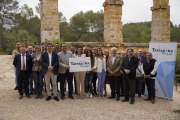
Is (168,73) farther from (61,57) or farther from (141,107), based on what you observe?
(61,57)

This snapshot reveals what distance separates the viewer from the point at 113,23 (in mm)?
10664

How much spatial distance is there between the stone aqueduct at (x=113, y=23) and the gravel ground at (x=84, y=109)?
5.26 m

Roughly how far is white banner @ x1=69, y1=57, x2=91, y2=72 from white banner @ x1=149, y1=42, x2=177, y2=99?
233 cm

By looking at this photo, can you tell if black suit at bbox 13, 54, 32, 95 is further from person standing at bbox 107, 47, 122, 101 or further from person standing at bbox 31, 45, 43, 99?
person standing at bbox 107, 47, 122, 101

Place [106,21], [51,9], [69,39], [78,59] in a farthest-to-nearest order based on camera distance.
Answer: [69,39], [106,21], [51,9], [78,59]

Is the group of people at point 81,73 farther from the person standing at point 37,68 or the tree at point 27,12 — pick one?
the tree at point 27,12

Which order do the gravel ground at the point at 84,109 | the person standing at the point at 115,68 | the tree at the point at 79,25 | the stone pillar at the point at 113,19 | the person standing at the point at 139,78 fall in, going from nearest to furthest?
the gravel ground at the point at 84,109 < the person standing at the point at 115,68 < the person standing at the point at 139,78 < the stone pillar at the point at 113,19 < the tree at the point at 79,25

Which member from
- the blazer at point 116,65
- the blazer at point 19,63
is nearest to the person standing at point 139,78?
the blazer at point 116,65

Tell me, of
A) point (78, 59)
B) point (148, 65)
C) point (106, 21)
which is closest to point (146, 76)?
point (148, 65)

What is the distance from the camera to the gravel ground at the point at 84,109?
393 centimetres

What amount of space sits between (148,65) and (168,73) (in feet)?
2.76

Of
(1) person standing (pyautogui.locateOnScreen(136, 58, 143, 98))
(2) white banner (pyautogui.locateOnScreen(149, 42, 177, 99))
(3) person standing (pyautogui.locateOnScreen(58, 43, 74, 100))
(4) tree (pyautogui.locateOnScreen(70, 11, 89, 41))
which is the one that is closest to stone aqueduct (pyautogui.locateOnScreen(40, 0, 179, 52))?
(3) person standing (pyautogui.locateOnScreen(58, 43, 74, 100))

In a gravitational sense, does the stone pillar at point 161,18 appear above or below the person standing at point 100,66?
above

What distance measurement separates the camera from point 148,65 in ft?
16.6
